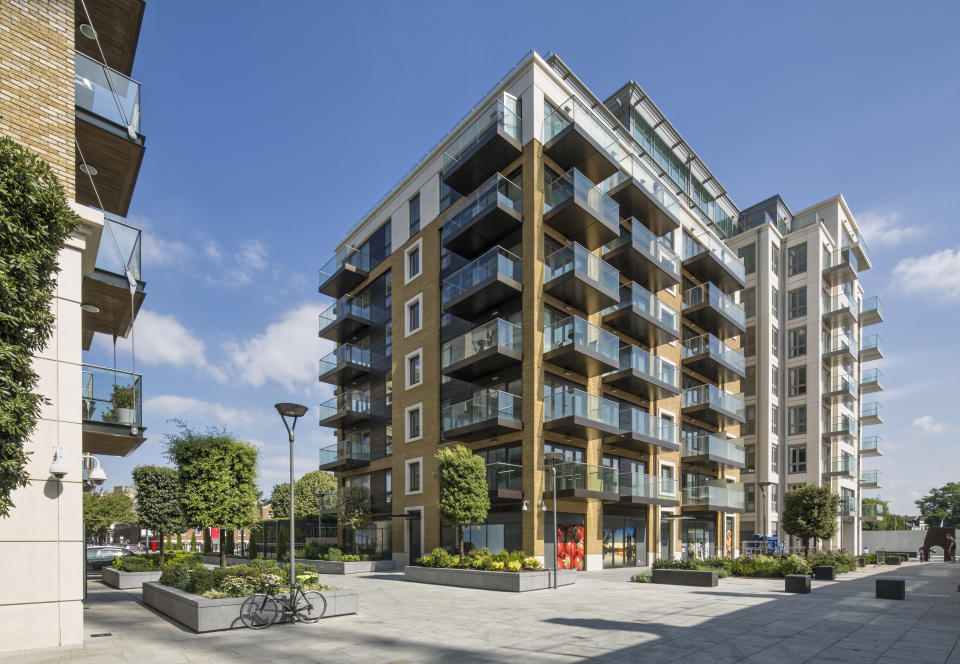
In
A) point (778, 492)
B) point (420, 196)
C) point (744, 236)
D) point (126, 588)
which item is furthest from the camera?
point (744, 236)

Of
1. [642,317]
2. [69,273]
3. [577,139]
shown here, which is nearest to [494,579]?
[69,273]

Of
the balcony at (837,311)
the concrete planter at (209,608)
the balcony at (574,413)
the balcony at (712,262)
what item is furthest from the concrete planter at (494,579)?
the balcony at (837,311)

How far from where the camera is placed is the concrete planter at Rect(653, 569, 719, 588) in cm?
1994

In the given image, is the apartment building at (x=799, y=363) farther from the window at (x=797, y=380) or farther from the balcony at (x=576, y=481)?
the balcony at (x=576, y=481)

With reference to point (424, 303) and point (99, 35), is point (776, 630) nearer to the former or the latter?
point (99, 35)

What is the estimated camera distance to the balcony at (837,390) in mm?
48406

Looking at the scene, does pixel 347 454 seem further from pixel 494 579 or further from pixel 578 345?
pixel 494 579

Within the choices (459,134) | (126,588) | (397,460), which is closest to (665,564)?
(397,460)

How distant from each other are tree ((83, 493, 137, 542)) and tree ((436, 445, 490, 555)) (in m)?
49.0

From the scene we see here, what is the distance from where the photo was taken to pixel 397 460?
32.2m

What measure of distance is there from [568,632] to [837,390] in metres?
45.3

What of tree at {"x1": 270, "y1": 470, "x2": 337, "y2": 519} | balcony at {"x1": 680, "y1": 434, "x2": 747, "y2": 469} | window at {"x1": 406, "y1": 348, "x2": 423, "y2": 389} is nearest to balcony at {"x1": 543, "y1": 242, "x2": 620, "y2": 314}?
window at {"x1": 406, "y1": 348, "x2": 423, "y2": 389}

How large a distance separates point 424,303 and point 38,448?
2238 cm

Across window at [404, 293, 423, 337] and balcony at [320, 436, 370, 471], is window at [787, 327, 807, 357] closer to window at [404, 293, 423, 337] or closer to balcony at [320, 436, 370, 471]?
window at [404, 293, 423, 337]
